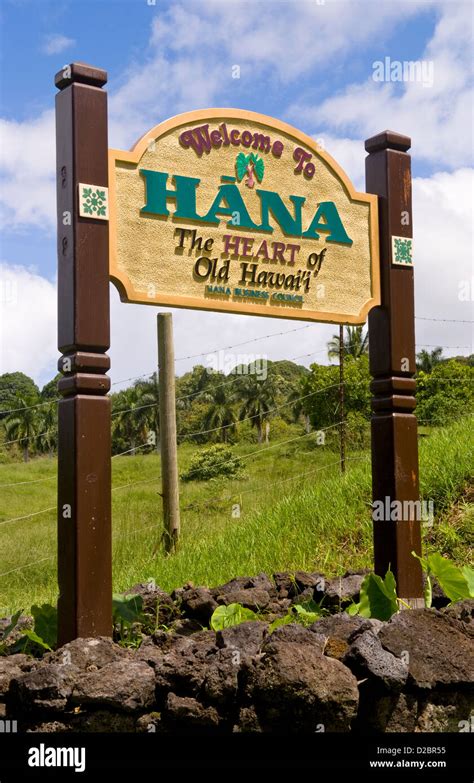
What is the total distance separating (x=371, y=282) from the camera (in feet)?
15.6

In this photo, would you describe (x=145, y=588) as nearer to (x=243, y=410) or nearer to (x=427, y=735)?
(x=427, y=735)

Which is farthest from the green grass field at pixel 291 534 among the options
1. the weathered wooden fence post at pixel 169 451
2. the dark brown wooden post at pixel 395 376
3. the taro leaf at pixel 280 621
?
the taro leaf at pixel 280 621

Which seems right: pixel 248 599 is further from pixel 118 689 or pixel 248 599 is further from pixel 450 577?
pixel 118 689

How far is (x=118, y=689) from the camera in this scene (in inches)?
119

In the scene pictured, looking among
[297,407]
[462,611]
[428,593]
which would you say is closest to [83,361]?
[462,611]

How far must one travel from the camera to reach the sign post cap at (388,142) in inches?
189

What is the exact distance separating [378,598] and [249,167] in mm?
2270

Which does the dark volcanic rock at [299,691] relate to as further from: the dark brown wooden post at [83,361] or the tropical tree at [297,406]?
the tropical tree at [297,406]

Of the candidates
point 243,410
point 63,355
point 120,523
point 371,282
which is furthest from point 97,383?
point 243,410

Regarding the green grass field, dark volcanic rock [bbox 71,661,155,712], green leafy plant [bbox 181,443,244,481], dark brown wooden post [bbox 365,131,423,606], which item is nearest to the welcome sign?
dark brown wooden post [bbox 365,131,423,606]

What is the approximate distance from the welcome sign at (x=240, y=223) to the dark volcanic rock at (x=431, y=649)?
→ 1709 millimetres

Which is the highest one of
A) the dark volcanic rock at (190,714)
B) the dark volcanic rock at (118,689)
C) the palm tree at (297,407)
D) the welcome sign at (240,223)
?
the palm tree at (297,407)

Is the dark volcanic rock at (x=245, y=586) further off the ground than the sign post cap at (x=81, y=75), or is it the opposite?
the sign post cap at (x=81, y=75)

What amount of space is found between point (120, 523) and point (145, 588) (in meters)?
4.16
